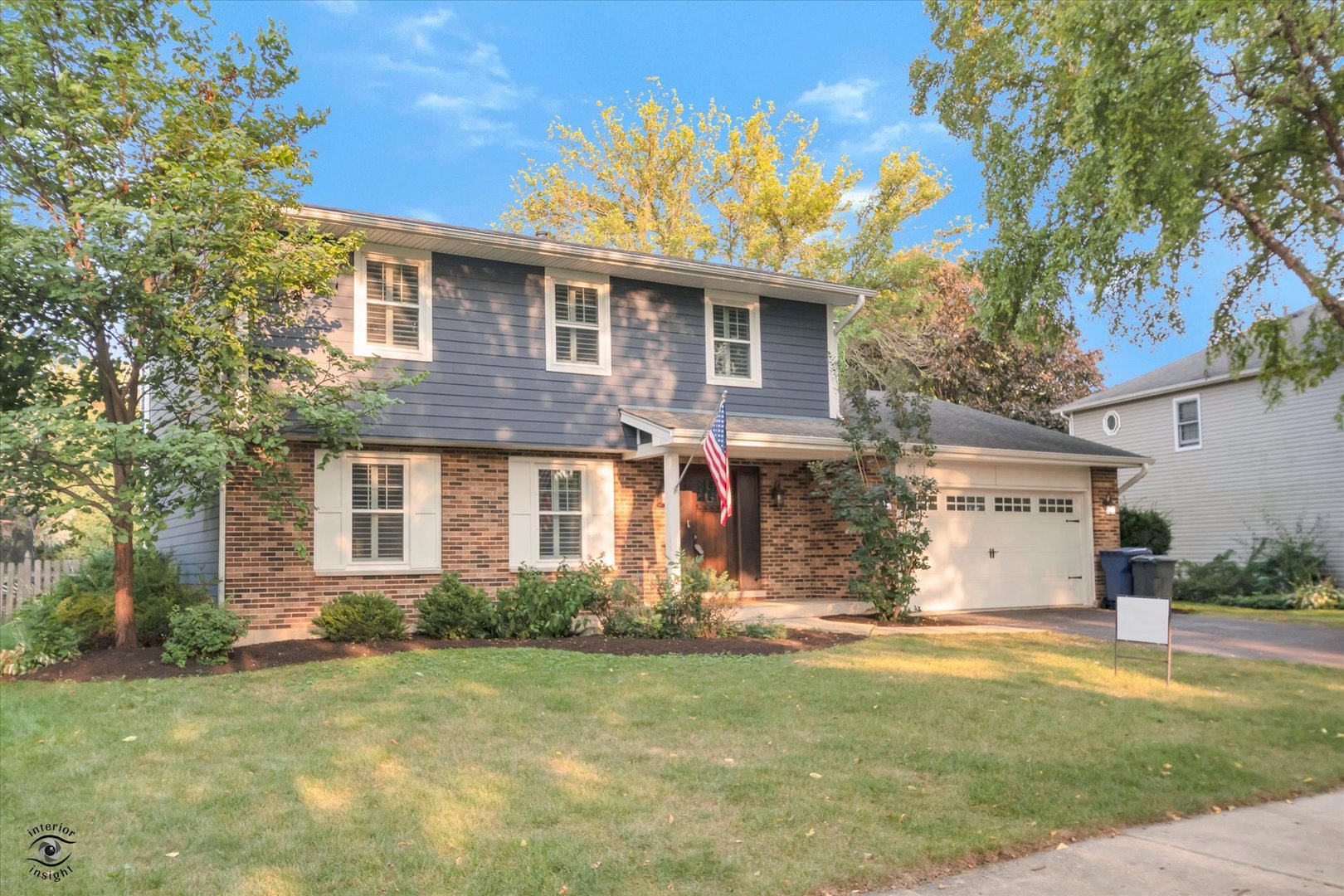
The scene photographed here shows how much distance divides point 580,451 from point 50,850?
32.2 feet

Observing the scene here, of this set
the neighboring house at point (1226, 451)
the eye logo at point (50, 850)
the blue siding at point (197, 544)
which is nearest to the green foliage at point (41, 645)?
the blue siding at point (197, 544)

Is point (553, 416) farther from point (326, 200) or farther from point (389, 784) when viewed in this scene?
point (389, 784)

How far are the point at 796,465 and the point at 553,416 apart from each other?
439 centimetres

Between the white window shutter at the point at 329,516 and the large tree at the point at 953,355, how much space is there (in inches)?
639

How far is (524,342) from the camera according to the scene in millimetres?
13984

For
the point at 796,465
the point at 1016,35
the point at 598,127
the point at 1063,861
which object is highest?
the point at 598,127

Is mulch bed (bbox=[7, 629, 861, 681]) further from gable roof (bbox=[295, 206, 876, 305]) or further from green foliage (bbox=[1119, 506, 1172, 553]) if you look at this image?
green foliage (bbox=[1119, 506, 1172, 553])

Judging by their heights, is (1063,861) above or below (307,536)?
below

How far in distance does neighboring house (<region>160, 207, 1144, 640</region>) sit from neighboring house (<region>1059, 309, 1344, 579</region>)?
5320 mm

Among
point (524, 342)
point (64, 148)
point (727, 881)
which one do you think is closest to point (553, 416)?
point (524, 342)

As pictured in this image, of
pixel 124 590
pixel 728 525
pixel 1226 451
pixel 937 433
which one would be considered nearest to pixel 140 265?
pixel 124 590

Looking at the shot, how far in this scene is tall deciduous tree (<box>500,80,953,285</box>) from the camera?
29625mm

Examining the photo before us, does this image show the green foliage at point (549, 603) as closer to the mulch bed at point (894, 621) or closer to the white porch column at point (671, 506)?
the white porch column at point (671, 506)

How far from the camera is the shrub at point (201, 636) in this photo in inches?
398
